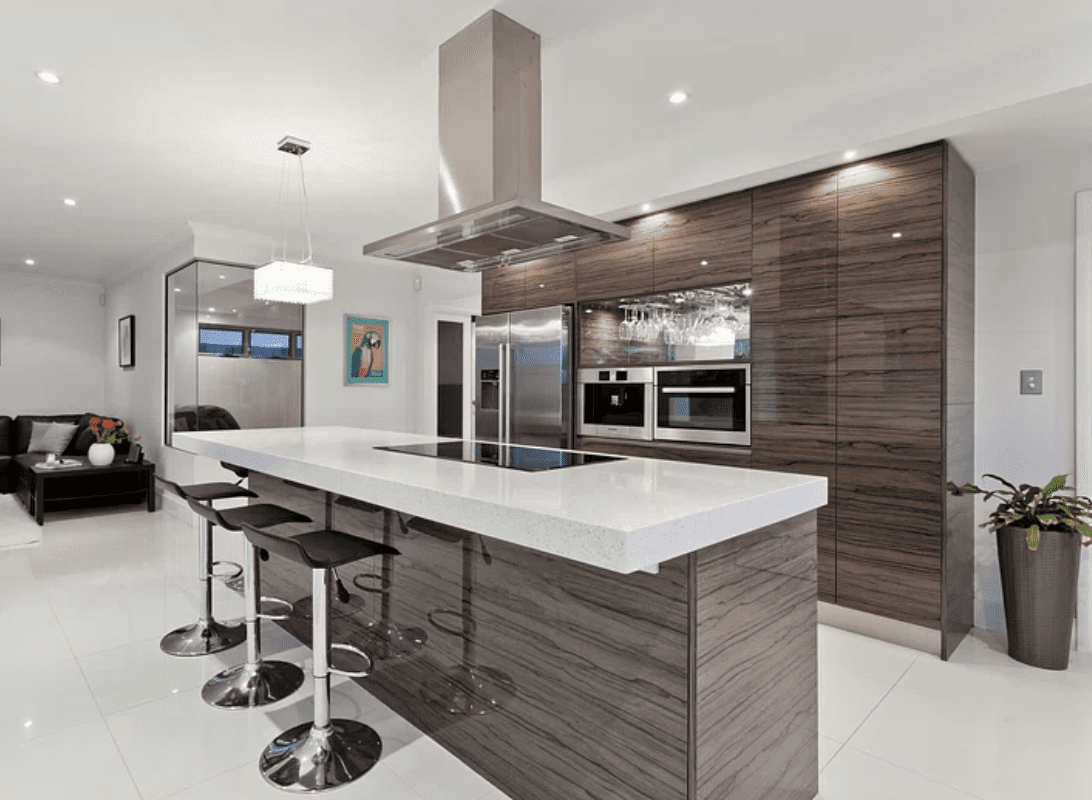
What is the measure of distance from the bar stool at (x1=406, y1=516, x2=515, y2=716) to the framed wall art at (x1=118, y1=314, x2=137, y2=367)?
6070mm

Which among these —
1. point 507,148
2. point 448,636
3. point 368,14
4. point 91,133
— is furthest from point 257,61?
point 448,636

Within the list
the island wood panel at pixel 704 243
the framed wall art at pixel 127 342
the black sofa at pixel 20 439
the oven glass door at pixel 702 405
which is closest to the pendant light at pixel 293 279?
the island wood panel at pixel 704 243

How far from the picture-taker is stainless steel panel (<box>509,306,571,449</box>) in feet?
14.1

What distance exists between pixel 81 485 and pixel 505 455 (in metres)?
5.38

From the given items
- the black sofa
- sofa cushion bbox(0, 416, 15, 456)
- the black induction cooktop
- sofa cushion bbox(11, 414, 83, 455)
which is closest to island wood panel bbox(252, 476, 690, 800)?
the black induction cooktop

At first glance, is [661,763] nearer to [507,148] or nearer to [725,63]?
[507,148]

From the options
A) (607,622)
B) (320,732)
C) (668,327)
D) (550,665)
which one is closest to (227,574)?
(320,732)

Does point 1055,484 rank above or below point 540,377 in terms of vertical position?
below

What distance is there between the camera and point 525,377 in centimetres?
454

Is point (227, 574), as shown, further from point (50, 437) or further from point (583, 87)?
point (50, 437)

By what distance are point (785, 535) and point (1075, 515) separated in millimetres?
1906

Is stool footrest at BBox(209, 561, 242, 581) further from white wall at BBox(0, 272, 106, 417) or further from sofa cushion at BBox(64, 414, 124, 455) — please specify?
white wall at BBox(0, 272, 106, 417)

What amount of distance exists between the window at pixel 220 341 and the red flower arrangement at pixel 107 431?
59.4 inches

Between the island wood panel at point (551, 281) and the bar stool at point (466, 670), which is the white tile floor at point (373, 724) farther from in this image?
the island wood panel at point (551, 281)
